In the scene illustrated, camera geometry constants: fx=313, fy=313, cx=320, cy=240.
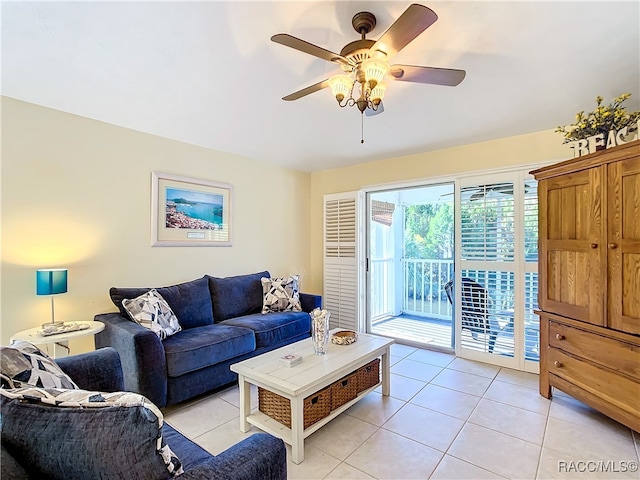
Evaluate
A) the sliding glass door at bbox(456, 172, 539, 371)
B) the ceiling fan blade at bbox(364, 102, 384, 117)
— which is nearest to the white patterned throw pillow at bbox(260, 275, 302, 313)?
the sliding glass door at bbox(456, 172, 539, 371)

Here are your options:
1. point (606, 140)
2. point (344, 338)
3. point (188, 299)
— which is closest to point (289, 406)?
point (344, 338)

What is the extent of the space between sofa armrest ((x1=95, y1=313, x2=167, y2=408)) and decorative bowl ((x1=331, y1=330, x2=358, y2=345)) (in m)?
1.29

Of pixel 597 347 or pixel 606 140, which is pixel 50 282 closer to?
pixel 597 347

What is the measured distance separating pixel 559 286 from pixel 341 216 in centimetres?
268

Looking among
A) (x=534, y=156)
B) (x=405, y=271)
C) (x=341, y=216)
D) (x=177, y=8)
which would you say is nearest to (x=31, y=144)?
(x=177, y=8)

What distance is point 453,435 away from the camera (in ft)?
6.73

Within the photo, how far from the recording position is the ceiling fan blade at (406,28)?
122 cm

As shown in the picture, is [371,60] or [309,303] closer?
[371,60]

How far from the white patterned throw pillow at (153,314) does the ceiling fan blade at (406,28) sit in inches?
96.9

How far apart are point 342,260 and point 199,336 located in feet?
7.62

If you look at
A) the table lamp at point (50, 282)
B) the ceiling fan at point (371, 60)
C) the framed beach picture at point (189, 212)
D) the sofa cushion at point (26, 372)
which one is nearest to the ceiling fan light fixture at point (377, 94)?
the ceiling fan at point (371, 60)

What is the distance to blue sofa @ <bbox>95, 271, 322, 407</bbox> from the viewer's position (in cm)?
221

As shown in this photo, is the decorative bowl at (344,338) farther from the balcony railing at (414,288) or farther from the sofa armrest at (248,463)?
the balcony railing at (414,288)

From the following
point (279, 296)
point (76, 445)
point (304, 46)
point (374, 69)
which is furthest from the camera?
point (279, 296)
